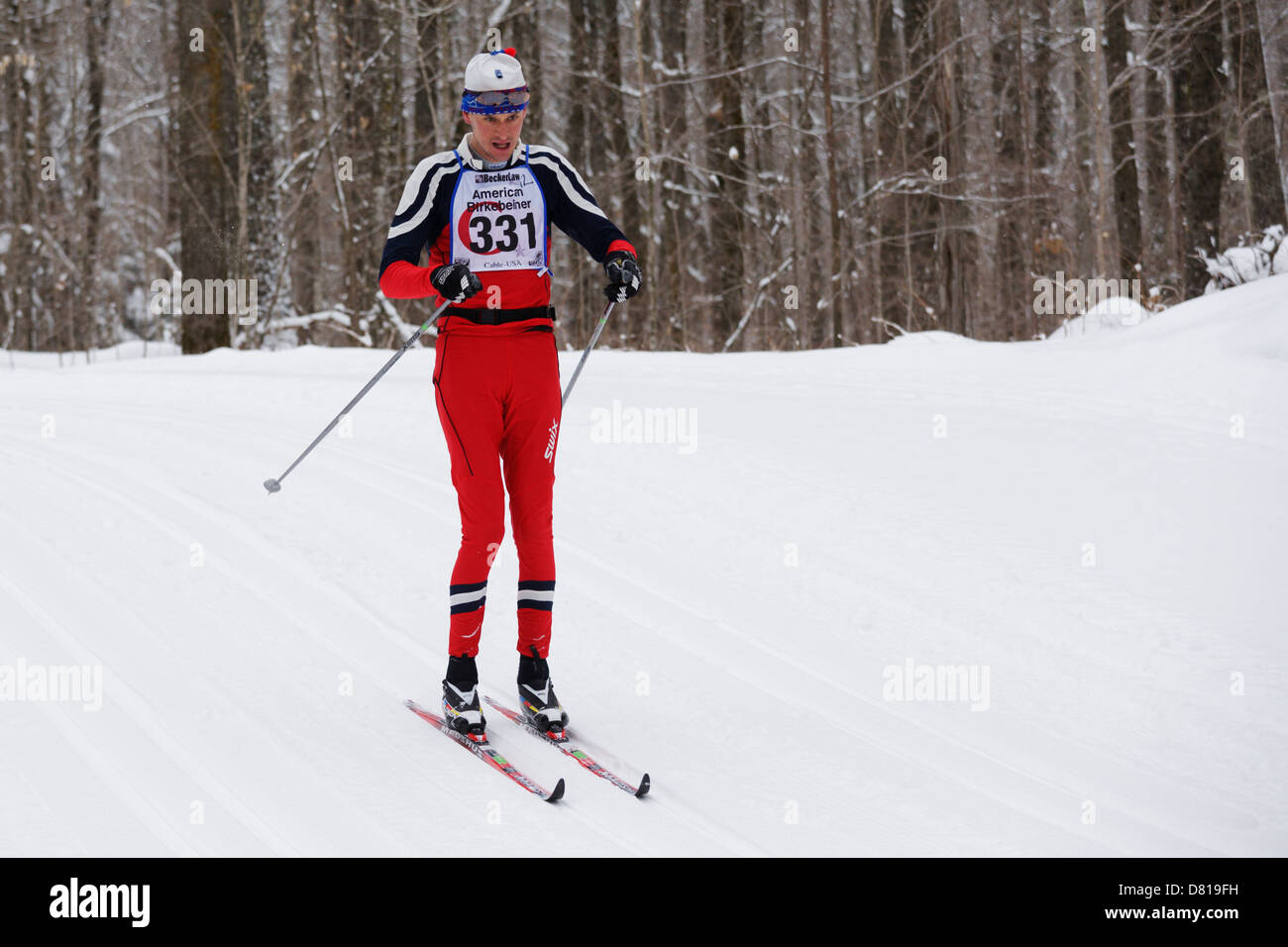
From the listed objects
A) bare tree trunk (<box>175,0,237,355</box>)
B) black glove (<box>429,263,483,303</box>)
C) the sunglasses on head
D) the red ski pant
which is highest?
bare tree trunk (<box>175,0,237,355</box>)

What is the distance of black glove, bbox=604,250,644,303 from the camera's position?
425 centimetres

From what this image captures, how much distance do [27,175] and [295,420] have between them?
15046 mm

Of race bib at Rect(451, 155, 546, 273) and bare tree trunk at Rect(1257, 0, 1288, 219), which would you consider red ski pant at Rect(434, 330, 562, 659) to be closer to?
race bib at Rect(451, 155, 546, 273)

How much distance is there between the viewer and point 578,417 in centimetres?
779

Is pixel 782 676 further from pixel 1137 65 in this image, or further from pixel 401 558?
pixel 1137 65

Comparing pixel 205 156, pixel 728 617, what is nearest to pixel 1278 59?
pixel 205 156

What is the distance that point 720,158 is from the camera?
15.7 metres

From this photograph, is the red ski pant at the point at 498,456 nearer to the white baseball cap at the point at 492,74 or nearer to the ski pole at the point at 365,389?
the ski pole at the point at 365,389

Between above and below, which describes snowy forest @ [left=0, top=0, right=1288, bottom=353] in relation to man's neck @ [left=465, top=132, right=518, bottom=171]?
above

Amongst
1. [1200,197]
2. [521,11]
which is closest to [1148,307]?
[1200,197]

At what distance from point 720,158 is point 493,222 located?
12.0 metres

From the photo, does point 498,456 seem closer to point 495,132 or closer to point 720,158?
point 495,132

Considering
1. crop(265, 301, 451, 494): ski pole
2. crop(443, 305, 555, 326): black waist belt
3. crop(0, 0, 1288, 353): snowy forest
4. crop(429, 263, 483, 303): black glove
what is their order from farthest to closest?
crop(0, 0, 1288, 353): snowy forest
crop(265, 301, 451, 494): ski pole
crop(443, 305, 555, 326): black waist belt
crop(429, 263, 483, 303): black glove

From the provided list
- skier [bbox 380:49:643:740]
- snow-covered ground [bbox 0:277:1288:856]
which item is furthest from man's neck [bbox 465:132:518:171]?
snow-covered ground [bbox 0:277:1288:856]
